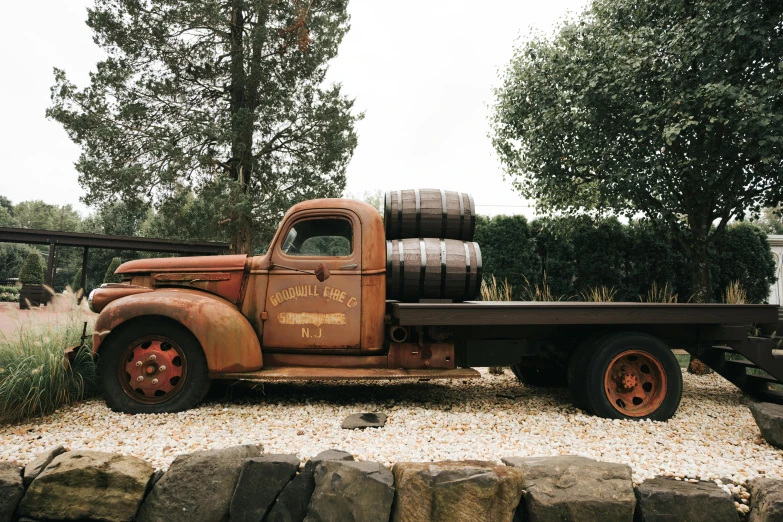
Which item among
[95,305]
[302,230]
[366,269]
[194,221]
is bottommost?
[95,305]

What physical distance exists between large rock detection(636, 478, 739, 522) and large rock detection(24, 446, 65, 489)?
3.17m

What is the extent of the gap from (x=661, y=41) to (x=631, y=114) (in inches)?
41.3

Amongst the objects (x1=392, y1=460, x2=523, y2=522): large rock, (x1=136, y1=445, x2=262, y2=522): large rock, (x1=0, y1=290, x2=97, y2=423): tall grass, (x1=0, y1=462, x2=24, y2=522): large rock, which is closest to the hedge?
(x1=0, y1=290, x2=97, y2=423): tall grass

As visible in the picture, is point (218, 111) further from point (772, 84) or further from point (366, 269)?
point (772, 84)

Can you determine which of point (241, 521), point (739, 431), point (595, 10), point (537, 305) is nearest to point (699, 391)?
point (739, 431)

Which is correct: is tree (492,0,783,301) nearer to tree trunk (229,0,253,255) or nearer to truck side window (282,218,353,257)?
truck side window (282,218,353,257)

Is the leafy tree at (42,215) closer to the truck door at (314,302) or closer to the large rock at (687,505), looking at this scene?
the truck door at (314,302)

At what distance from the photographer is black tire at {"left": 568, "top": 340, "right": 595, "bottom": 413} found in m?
3.90

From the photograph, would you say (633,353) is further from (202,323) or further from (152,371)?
(152,371)

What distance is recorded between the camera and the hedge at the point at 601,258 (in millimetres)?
10023

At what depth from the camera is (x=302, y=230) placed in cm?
432

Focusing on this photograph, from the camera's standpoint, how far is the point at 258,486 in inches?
101

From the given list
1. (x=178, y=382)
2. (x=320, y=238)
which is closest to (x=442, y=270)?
(x=320, y=238)

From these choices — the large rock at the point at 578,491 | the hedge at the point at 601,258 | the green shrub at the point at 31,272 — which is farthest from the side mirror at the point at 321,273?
the green shrub at the point at 31,272
